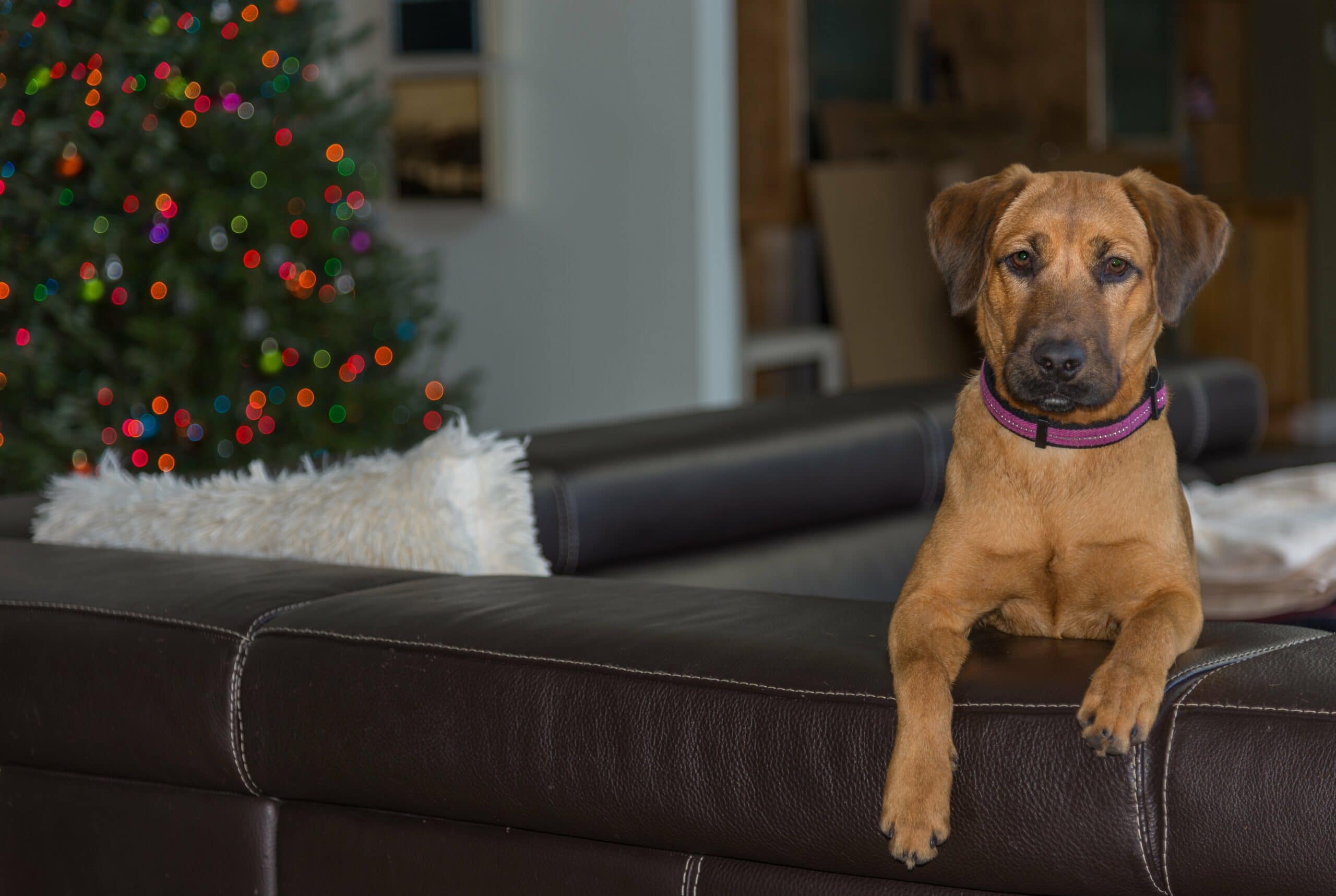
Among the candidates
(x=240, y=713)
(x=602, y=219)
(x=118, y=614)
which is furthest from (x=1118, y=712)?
(x=602, y=219)

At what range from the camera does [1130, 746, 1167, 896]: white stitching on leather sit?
1.12 metres

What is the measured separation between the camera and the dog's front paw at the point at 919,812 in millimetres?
1175

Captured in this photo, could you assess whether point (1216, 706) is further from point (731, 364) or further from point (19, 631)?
point (731, 364)

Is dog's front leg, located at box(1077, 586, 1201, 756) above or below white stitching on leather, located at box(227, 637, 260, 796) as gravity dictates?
above

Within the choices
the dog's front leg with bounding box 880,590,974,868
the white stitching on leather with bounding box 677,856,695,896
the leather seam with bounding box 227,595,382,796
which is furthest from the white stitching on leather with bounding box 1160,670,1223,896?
the leather seam with bounding box 227,595,382,796

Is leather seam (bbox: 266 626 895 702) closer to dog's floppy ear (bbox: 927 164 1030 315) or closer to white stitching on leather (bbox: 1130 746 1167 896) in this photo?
white stitching on leather (bbox: 1130 746 1167 896)

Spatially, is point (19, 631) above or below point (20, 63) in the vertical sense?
below

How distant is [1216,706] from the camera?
1130mm

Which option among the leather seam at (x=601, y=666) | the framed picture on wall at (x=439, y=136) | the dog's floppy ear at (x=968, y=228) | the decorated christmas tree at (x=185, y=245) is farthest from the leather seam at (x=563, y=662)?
the framed picture on wall at (x=439, y=136)

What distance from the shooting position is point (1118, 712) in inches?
44.3

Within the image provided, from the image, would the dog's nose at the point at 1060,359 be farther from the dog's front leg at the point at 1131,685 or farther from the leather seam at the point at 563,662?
the leather seam at the point at 563,662

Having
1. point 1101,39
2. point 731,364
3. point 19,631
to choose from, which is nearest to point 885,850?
point 19,631

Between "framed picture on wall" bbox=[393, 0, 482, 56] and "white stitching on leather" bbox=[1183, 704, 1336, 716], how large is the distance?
14.7 ft

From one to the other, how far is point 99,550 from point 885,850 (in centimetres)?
107
